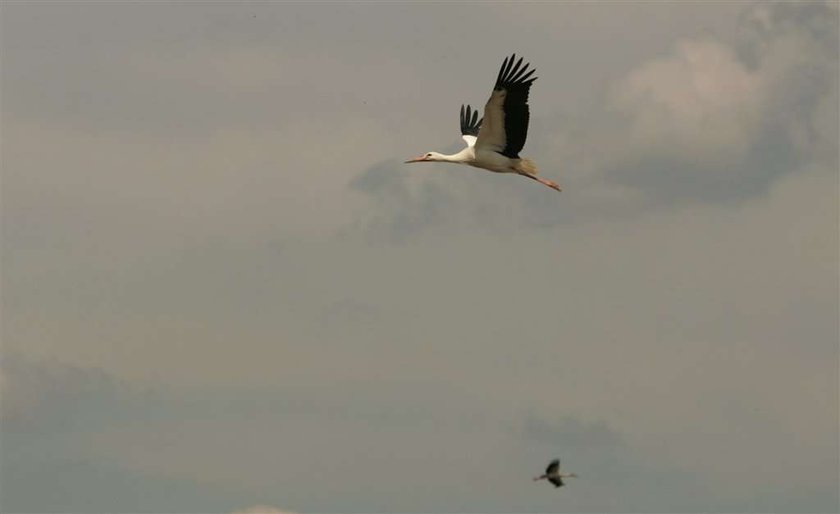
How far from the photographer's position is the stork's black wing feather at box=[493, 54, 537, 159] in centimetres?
4609

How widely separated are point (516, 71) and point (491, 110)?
1492 mm

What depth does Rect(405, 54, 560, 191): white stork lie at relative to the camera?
46281 millimetres

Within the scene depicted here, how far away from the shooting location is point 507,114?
1864 inches

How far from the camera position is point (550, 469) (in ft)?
127

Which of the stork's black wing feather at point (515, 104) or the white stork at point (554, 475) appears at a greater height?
the stork's black wing feather at point (515, 104)

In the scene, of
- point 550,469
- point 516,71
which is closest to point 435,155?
point 516,71

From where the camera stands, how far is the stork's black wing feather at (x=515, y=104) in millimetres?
46094

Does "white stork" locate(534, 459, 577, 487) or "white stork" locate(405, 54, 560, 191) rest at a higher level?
"white stork" locate(405, 54, 560, 191)

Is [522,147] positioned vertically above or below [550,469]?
above

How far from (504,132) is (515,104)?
1.45 m

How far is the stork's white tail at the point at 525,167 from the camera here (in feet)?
162

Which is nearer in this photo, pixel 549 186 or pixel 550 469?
pixel 550 469

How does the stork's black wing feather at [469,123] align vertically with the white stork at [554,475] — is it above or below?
above

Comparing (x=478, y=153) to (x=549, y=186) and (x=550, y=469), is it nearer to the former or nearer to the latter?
(x=549, y=186)
